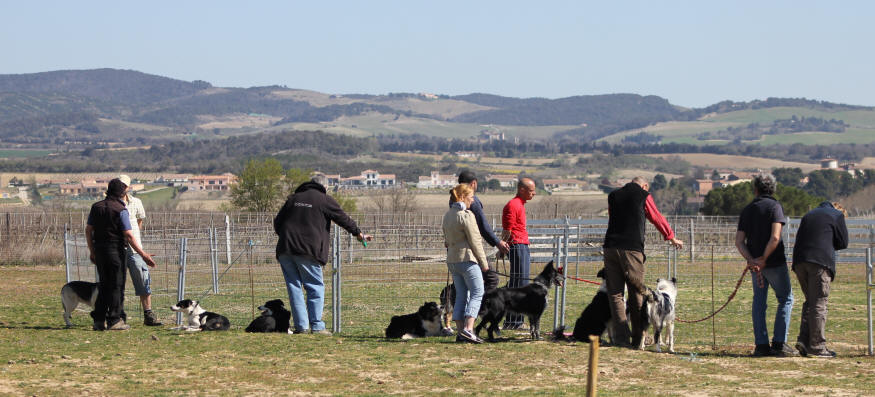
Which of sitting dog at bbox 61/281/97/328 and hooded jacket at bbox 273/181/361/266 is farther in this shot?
sitting dog at bbox 61/281/97/328

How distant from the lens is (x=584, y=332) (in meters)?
9.45

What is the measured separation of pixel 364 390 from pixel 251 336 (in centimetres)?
289

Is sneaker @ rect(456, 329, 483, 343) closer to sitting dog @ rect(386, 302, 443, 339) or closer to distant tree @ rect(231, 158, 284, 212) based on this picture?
sitting dog @ rect(386, 302, 443, 339)

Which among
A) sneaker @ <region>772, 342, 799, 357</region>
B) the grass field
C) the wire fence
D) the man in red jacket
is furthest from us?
the wire fence

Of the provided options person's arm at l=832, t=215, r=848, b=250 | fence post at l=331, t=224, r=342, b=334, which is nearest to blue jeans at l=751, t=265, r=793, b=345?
person's arm at l=832, t=215, r=848, b=250

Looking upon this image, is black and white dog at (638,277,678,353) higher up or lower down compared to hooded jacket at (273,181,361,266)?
lower down

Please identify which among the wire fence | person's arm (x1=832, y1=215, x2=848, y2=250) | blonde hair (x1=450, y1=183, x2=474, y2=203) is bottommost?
the wire fence

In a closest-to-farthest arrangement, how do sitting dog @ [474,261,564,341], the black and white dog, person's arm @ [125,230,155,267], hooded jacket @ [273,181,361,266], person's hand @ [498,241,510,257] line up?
the black and white dog → person's hand @ [498,241,510,257] → sitting dog @ [474,261,564,341] → hooded jacket @ [273,181,361,266] → person's arm @ [125,230,155,267]

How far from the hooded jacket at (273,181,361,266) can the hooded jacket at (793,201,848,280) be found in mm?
4136

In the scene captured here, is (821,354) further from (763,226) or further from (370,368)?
(370,368)

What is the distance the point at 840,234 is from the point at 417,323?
4.01 metres

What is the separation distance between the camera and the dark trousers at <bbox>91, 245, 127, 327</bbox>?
404 inches

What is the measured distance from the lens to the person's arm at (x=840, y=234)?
346 inches

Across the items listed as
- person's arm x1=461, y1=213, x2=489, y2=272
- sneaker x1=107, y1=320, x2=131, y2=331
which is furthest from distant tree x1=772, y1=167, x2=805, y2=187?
sneaker x1=107, y1=320, x2=131, y2=331
